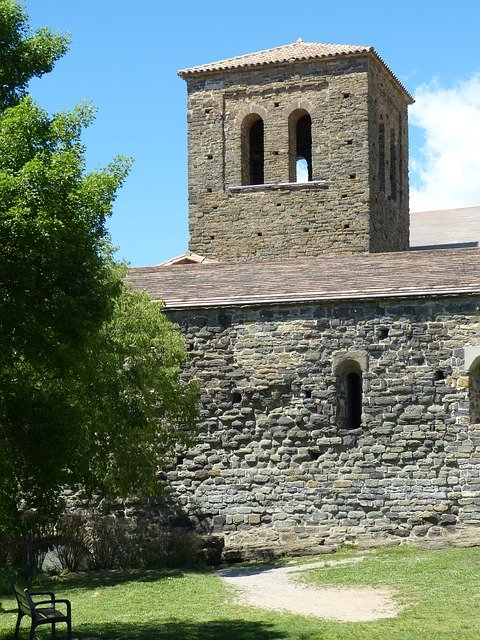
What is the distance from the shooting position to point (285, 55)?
2836cm

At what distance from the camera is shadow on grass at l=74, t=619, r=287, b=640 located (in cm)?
1148

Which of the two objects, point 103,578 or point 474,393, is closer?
point 103,578

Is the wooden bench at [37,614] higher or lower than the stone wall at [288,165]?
lower

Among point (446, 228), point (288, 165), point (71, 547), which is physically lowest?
point (71, 547)

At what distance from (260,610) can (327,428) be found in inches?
220

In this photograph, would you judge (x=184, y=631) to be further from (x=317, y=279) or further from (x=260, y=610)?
(x=317, y=279)

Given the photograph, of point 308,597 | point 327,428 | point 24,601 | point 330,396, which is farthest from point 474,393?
point 24,601

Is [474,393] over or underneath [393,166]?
underneath

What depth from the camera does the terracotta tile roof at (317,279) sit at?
18047 mm

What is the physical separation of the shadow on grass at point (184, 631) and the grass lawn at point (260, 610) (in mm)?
10

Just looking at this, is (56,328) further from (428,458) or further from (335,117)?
(335,117)

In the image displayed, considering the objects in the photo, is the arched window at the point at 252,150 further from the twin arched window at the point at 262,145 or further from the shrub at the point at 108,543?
the shrub at the point at 108,543

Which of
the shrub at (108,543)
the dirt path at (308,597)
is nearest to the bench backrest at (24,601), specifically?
the dirt path at (308,597)

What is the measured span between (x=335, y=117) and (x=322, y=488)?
12.6 m
